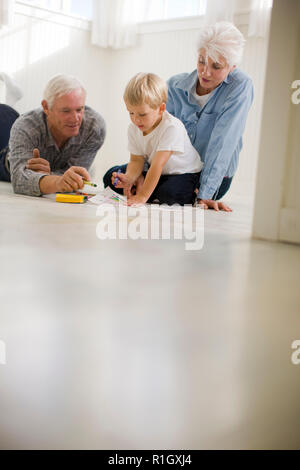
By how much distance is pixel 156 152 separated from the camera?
1.99m

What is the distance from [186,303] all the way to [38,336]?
0.23 m

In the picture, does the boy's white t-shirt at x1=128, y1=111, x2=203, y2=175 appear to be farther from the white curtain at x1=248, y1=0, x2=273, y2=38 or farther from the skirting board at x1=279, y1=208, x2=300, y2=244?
the white curtain at x1=248, y1=0, x2=273, y2=38

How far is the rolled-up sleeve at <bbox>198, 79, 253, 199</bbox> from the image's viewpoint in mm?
2074

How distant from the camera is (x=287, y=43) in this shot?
A: 1125 millimetres

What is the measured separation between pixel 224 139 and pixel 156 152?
309 millimetres

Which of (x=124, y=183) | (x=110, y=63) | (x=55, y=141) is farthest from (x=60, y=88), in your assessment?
(x=110, y=63)

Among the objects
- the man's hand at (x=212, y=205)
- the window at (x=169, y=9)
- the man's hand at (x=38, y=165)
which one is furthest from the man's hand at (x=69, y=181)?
the window at (x=169, y=9)

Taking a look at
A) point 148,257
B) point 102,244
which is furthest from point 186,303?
point 102,244

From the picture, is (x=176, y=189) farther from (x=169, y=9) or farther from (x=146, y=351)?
(x=169, y=9)

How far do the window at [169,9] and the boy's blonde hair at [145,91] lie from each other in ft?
7.85

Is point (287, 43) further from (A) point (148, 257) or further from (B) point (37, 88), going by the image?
(B) point (37, 88)

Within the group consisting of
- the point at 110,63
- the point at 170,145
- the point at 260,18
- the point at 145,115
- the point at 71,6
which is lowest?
the point at 170,145

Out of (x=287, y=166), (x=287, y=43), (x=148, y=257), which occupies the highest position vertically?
(x=287, y=43)

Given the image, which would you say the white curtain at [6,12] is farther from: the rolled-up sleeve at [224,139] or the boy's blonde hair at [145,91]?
the rolled-up sleeve at [224,139]
